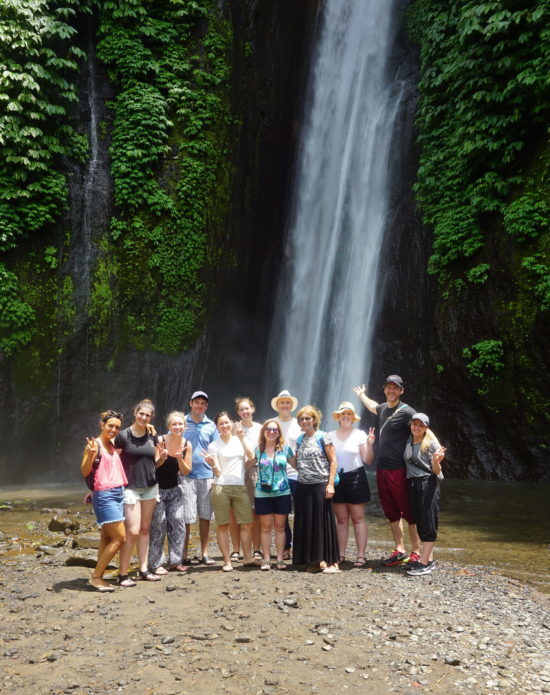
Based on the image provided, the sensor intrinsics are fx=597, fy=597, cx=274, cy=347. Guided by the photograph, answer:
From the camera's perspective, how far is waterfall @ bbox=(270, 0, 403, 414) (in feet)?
55.4

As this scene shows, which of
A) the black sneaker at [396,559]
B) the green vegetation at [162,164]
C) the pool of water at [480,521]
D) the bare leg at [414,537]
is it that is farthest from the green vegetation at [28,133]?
the bare leg at [414,537]

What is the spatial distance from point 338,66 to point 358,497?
57.4ft

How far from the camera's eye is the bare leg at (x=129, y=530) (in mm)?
5745

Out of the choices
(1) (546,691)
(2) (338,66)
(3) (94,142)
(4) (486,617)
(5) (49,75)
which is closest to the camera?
(1) (546,691)

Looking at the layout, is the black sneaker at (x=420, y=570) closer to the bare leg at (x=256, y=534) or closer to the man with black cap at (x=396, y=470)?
the man with black cap at (x=396, y=470)

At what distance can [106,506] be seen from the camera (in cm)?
553

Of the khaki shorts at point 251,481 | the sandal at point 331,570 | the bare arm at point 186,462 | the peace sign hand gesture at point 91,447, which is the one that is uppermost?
the peace sign hand gesture at point 91,447

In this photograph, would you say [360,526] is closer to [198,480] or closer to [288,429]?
[288,429]

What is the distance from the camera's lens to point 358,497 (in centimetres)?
641

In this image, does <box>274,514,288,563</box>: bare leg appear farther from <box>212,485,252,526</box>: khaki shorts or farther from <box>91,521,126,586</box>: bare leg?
<box>91,521,126,586</box>: bare leg

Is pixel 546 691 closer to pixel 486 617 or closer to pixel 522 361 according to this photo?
pixel 486 617

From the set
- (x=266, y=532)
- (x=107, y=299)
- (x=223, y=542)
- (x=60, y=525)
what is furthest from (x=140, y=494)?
(x=107, y=299)

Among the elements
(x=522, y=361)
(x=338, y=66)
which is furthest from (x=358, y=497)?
(x=338, y=66)

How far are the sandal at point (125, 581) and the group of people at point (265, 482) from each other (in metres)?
0.02
